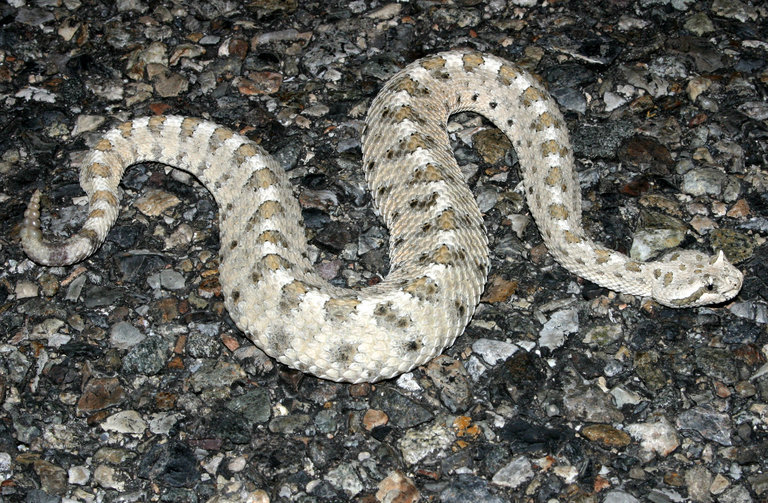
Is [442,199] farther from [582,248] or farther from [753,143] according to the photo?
[753,143]

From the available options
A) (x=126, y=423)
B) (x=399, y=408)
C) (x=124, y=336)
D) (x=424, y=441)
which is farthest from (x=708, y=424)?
(x=124, y=336)

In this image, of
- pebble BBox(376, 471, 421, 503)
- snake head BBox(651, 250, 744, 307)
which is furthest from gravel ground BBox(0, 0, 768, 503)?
snake head BBox(651, 250, 744, 307)

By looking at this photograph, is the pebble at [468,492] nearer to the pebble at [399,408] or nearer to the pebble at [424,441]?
the pebble at [424,441]

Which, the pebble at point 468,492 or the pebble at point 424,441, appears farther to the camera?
the pebble at point 424,441

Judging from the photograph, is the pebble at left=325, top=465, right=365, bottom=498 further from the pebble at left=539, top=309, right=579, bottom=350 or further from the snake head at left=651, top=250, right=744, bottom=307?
the snake head at left=651, top=250, right=744, bottom=307

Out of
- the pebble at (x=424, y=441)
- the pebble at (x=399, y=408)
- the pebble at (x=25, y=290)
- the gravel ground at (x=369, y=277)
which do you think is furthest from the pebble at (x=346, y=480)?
the pebble at (x=25, y=290)

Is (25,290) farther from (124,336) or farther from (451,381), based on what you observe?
(451,381)
